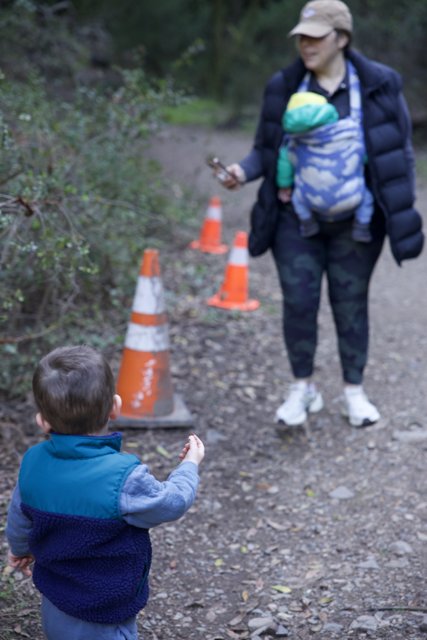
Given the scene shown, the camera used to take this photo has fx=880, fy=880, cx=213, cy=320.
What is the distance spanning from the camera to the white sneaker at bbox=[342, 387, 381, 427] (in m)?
4.60

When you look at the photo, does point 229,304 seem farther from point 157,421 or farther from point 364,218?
point 364,218

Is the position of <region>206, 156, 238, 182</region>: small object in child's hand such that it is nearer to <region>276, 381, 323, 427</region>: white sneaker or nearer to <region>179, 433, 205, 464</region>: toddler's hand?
<region>276, 381, 323, 427</region>: white sneaker

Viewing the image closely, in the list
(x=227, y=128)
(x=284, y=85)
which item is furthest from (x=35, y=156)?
(x=227, y=128)

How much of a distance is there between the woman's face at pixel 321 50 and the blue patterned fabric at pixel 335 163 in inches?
5.6

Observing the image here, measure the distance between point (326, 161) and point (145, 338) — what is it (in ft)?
4.23

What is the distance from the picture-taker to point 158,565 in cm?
343

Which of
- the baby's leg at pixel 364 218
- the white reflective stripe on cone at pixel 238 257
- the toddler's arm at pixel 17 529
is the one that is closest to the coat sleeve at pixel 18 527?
the toddler's arm at pixel 17 529

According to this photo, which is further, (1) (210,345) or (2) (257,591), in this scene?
(1) (210,345)

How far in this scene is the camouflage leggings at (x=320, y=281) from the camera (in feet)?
14.2

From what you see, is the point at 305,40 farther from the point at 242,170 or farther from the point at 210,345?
the point at 210,345

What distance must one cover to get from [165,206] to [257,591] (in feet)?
15.9

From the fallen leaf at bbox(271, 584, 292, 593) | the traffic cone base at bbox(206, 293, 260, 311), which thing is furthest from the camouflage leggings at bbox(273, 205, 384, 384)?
the traffic cone base at bbox(206, 293, 260, 311)

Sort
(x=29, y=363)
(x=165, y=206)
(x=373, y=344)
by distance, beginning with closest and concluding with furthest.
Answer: (x=29, y=363)
(x=373, y=344)
(x=165, y=206)

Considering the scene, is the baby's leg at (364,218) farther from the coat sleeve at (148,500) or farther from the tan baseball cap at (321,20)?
the coat sleeve at (148,500)
